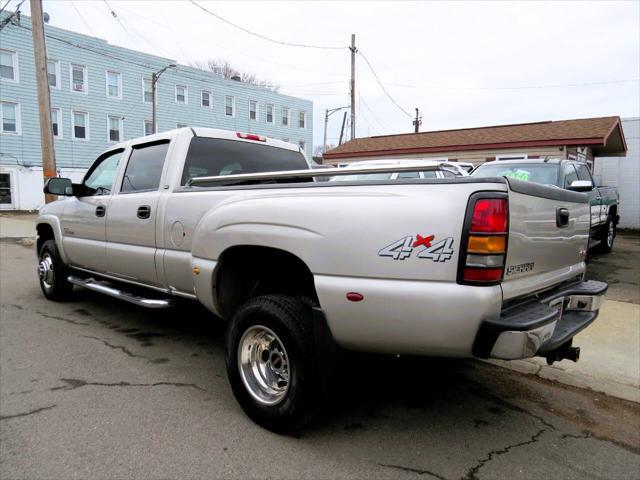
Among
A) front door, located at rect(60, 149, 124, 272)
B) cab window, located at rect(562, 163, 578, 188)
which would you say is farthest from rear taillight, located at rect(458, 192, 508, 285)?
cab window, located at rect(562, 163, 578, 188)

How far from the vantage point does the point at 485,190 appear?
7.31ft

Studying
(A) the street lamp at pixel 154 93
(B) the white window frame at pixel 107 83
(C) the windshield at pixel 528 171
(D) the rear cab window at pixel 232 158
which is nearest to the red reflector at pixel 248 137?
(D) the rear cab window at pixel 232 158

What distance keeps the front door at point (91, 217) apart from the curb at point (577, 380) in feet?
13.1

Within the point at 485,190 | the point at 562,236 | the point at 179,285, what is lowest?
the point at 179,285

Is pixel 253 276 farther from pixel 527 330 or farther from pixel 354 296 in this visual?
pixel 527 330

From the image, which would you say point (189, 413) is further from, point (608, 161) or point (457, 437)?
point (608, 161)

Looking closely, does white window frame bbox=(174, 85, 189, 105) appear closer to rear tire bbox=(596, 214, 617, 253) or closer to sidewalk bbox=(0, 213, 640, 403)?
rear tire bbox=(596, 214, 617, 253)

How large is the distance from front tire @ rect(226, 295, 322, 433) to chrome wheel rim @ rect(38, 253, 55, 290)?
386cm

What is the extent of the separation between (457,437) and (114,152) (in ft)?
14.1

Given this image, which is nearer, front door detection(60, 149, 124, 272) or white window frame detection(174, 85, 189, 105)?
front door detection(60, 149, 124, 272)

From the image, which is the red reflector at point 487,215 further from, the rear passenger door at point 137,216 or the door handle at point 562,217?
the rear passenger door at point 137,216

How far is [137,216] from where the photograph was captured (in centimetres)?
409

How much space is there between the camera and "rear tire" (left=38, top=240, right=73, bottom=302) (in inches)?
223

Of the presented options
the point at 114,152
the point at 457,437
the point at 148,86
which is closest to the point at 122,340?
the point at 114,152
